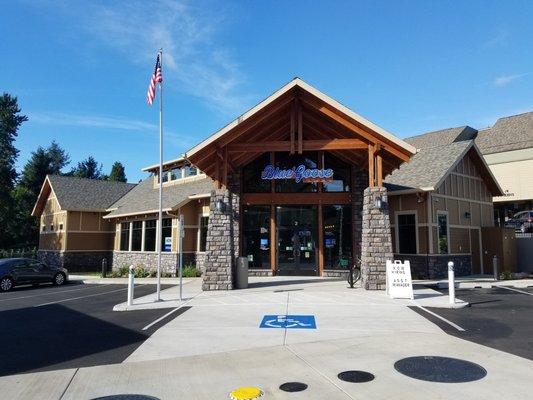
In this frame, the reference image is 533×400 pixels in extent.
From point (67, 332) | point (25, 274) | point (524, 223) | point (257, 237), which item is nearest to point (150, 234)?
point (25, 274)

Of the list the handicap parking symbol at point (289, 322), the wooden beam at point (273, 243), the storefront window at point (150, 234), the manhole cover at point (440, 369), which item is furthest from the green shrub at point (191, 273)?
the manhole cover at point (440, 369)

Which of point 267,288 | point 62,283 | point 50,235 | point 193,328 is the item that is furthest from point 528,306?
point 50,235

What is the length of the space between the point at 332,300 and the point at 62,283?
15.1 metres

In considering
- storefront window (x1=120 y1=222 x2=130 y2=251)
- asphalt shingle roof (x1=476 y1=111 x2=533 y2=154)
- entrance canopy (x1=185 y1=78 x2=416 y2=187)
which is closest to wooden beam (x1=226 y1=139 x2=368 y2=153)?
entrance canopy (x1=185 y1=78 x2=416 y2=187)

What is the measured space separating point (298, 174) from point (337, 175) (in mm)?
3105

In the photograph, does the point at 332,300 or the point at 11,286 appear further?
the point at 11,286

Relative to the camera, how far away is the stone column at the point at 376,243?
15414mm

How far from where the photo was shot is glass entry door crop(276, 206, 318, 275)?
68.2 feet

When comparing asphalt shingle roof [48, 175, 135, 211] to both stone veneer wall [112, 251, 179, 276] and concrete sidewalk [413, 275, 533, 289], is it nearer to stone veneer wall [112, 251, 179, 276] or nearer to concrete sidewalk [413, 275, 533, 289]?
stone veneer wall [112, 251, 179, 276]

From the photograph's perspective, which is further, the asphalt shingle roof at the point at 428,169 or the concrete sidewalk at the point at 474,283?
the asphalt shingle roof at the point at 428,169

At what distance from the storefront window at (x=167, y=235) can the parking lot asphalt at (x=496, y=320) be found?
52.5ft

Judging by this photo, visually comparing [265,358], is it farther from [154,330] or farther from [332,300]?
[332,300]

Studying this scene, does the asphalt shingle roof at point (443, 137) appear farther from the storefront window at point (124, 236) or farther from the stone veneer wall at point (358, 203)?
the storefront window at point (124, 236)

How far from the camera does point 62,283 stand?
Result: 2192cm
